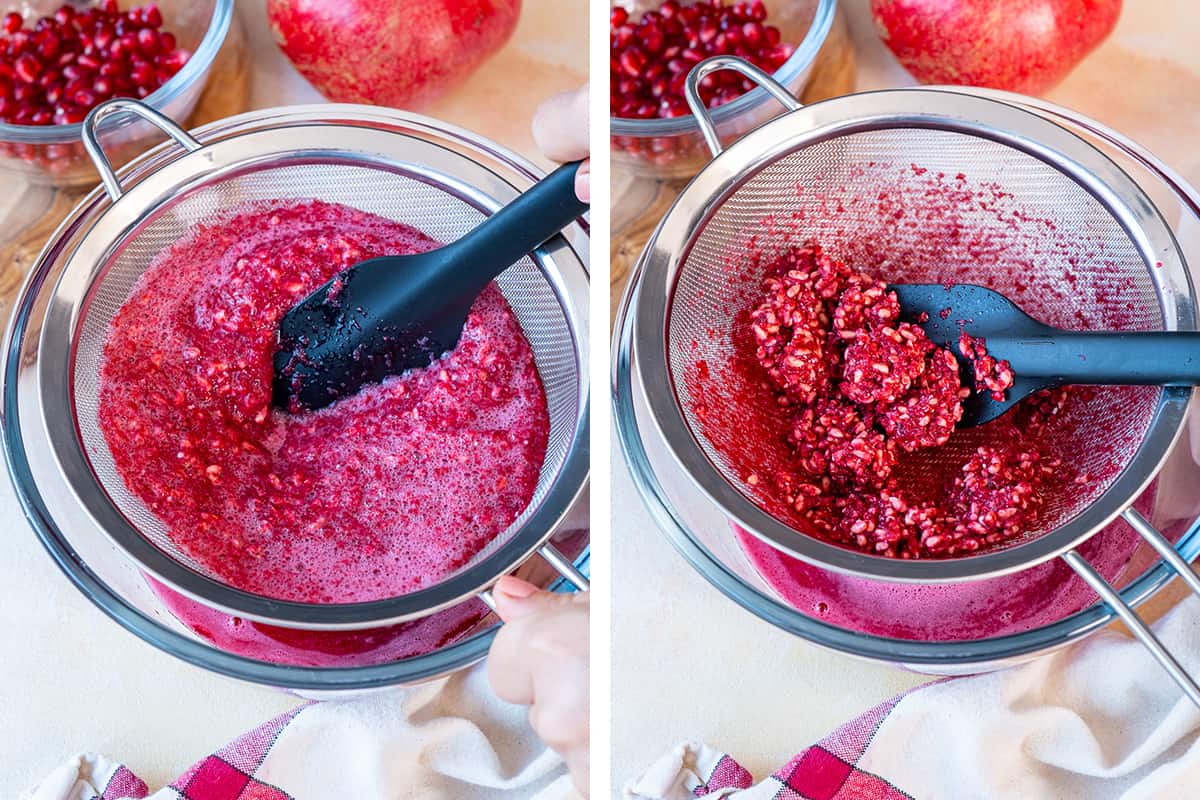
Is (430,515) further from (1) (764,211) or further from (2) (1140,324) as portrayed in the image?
(2) (1140,324)

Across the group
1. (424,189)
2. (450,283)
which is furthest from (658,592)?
(424,189)

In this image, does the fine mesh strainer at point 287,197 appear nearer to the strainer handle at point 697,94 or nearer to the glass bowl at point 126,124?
the glass bowl at point 126,124

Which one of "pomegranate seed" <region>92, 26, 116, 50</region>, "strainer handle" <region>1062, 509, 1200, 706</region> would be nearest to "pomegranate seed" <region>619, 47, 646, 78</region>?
"pomegranate seed" <region>92, 26, 116, 50</region>

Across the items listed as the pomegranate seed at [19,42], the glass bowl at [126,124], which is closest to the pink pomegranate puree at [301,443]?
the glass bowl at [126,124]

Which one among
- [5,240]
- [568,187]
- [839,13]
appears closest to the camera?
[568,187]

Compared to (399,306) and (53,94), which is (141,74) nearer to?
(53,94)

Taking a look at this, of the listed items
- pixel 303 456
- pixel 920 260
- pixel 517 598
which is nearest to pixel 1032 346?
pixel 920 260
